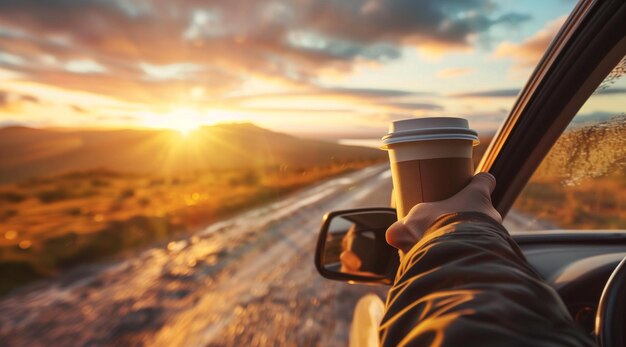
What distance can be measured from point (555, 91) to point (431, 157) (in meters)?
0.71

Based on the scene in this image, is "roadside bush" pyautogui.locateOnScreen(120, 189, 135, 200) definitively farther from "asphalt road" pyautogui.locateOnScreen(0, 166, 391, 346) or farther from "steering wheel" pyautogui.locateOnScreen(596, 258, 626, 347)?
"steering wheel" pyautogui.locateOnScreen(596, 258, 626, 347)

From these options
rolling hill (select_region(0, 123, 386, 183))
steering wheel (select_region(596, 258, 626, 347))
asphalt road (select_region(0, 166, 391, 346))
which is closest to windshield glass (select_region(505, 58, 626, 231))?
steering wheel (select_region(596, 258, 626, 347))

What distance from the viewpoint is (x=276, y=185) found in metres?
20.6

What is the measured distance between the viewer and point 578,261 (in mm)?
1931

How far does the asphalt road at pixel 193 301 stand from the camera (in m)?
4.33

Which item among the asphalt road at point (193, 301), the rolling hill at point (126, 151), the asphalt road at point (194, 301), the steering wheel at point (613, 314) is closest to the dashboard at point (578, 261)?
the asphalt road at point (194, 301)

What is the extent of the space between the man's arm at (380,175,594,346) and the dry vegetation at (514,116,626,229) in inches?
32.9

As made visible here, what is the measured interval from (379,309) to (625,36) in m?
1.31

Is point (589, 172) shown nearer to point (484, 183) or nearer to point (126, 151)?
point (484, 183)

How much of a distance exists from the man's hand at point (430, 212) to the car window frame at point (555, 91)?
0.70m

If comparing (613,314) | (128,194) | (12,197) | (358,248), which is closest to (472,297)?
(613,314)

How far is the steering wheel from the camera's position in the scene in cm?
122

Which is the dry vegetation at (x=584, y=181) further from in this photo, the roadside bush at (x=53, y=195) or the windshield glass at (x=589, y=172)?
the roadside bush at (x=53, y=195)

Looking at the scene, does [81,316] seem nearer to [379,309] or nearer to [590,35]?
[379,309]
